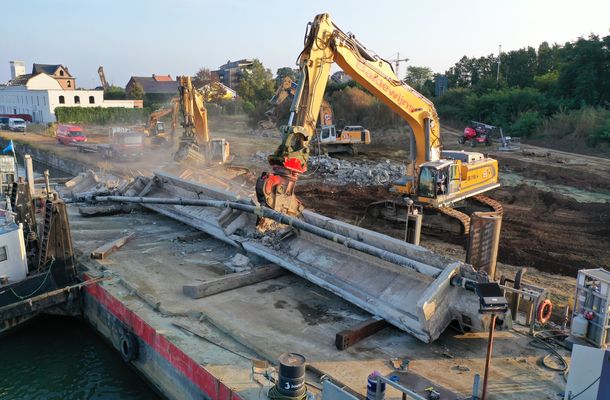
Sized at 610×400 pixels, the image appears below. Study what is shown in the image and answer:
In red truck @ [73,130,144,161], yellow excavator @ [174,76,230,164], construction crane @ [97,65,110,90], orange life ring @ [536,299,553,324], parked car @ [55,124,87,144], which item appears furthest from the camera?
construction crane @ [97,65,110,90]

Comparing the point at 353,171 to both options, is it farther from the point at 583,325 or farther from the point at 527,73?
the point at 527,73

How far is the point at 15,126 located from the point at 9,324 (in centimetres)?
4362

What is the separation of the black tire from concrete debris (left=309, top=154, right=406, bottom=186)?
14053 millimetres

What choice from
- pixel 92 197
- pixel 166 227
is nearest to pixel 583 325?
pixel 166 227

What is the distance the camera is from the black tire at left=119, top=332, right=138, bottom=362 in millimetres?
8359

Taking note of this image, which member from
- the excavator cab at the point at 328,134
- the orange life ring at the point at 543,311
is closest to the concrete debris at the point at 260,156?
the excavator cab at the point at 328,134

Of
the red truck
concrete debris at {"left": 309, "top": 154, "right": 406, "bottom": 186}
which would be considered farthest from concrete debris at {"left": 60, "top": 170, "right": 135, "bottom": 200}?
the red truck

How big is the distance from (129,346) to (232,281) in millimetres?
2088

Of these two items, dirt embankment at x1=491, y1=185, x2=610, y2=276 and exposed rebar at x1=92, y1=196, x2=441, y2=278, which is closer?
exposed rebar at x1=92, y1=196, x2=441, y2=278

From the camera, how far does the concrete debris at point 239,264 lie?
10508 mm

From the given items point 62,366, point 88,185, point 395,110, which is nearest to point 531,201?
point 395,110

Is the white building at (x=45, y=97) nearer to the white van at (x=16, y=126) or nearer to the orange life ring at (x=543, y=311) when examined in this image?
the white van at (x=16, y=126)

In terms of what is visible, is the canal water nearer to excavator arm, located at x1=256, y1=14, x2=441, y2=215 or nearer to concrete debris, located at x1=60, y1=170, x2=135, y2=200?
excavator arm, located at x1=256, y1=14, x2=441, y2=215

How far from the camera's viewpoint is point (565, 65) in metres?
40.4
